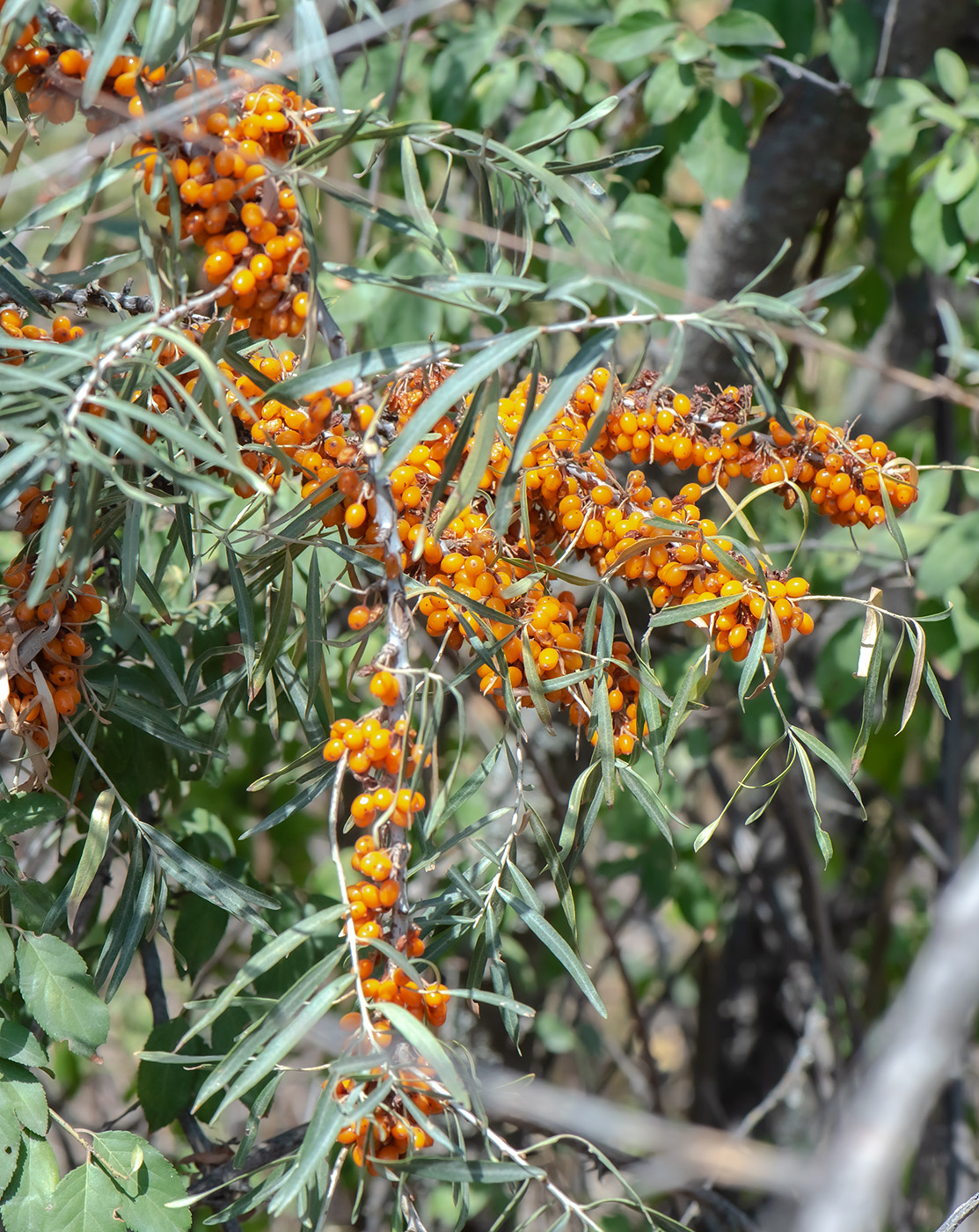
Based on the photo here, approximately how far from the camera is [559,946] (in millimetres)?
646

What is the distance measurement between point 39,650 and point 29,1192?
0.34 metres

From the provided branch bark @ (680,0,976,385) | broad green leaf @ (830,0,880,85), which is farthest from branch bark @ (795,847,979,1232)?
broad green leaf @ (830,0,880,85)

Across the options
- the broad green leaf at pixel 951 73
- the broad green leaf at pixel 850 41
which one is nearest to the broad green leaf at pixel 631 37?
the broad green leaf at pixel 850 41

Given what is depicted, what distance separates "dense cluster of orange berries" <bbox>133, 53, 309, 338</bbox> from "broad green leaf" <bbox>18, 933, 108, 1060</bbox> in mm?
424

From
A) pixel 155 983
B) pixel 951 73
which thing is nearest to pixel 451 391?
pixel 155 983

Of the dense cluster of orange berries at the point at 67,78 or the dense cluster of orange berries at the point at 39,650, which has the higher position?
the dense cluster of orange berries at the point at 67,78

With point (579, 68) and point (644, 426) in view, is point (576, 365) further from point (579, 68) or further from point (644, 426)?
point (579, 68)

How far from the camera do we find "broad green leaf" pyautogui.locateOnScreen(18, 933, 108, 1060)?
0.63 meters

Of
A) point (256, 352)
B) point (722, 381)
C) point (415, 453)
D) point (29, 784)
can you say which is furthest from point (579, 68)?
point (29, 784)

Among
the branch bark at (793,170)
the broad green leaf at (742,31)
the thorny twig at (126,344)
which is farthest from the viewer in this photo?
the branch bark at (793,170)

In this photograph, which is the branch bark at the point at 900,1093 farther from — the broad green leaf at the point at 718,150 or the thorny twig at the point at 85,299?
the broad green leaf at the point at 718,150

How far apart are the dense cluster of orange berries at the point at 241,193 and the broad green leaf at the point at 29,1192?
54cm

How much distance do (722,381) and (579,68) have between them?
40 centimetres

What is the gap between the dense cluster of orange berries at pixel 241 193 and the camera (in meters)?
0.52
